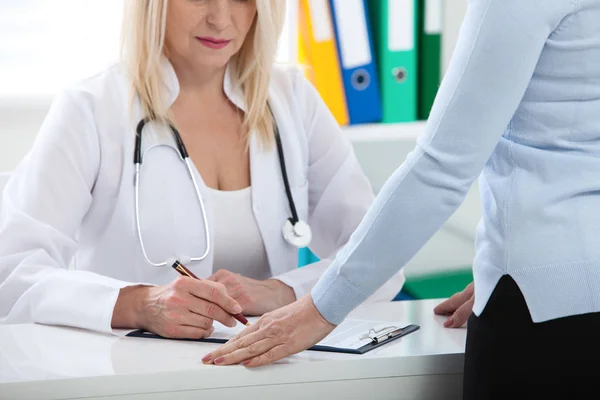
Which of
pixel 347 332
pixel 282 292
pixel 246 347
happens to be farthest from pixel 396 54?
pixel 246 347

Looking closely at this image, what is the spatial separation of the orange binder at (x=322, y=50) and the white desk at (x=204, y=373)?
1198 millimetres

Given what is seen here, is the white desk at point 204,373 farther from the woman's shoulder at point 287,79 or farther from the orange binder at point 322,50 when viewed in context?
the orange binder at point 322,50

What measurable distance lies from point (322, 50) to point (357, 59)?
0.10 m

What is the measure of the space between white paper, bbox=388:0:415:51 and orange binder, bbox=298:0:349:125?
0.16 metres

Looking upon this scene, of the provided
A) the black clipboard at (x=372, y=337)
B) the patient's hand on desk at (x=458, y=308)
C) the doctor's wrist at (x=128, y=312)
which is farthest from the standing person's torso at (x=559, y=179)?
the doctor's wrist at (x=128, y=312)

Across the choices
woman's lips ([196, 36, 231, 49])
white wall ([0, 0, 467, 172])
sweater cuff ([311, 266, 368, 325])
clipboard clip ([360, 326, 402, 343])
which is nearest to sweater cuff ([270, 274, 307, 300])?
clipboard clip ([360, 326, 402, 343])

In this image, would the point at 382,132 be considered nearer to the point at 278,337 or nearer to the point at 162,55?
the point at 162,55

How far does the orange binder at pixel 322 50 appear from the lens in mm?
2303

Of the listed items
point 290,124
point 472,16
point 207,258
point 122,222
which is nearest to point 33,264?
point 122,222

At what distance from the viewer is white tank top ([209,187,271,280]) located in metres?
1.75

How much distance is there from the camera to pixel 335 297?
1.02 metres

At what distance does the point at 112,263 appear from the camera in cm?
172

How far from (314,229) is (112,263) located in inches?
18.8

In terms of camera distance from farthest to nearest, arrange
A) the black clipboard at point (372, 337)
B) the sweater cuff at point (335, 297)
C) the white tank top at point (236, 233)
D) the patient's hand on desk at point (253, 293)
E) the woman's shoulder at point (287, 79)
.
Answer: the woman's shoulder at point (287, 79)
the white tank top at point (236, 233)
the patient's hand on desk at point (253, 293)
the black clipboard at point (372, 337)
the sweater cuff at point (335, 297)
